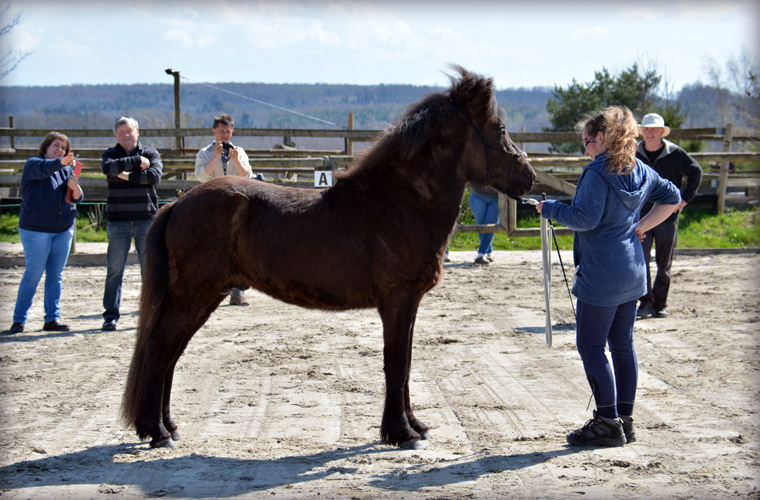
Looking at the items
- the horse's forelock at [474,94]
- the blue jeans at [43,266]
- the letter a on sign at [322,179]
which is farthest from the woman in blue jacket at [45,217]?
the horse's forelock at [474,94]

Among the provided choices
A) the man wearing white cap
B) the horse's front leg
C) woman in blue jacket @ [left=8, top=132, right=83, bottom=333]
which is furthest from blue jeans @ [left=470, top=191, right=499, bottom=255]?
the horse's front leg

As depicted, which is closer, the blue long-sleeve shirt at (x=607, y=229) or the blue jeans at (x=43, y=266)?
the blue long-sleeve shirt at (x=607, y=229)

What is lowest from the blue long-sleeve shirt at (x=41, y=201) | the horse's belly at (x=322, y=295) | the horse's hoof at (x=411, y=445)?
the horse's hoof at (x=411, y=445)

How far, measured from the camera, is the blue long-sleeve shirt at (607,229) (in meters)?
4.09

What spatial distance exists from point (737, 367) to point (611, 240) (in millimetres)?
2721

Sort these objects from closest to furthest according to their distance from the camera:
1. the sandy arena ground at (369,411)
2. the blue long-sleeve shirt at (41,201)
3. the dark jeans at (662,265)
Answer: the sandy arena ground at (369,411) → the blue long-sleeve shirt at (41,201) → the dark jeans at (662,265)

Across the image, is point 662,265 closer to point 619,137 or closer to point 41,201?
point 619,137

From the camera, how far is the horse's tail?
4375 millimetres

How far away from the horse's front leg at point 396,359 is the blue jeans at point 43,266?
191 inches

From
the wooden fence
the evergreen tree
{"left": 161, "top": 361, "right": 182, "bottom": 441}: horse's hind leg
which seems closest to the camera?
{"left": 161, "top": 361, "right": 182, "bottom": 441}: horse's hind leg

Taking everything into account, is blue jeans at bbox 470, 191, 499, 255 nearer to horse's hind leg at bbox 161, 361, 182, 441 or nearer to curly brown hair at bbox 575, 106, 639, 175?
curly brown hair at bbox 575, 106, 639, 175

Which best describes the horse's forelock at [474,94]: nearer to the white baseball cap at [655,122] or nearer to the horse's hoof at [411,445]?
the horse's hoof at [411,445]

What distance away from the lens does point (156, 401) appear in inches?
171

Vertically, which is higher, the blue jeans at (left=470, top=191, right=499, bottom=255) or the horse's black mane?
the horse's black mane
